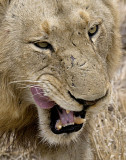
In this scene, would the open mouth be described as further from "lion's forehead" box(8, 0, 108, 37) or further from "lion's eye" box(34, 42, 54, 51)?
"lion's forehead" box(8, 0, 108, 37)

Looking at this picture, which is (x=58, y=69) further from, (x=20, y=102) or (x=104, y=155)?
(x=104, y=155)

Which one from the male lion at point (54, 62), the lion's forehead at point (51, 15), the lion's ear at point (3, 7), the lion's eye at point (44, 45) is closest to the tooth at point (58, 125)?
the male lion at point (54, 62)

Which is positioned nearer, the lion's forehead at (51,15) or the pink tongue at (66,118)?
the lion's forehead at (51,15)

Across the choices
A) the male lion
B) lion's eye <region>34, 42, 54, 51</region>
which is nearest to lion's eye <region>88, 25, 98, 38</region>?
the male lion

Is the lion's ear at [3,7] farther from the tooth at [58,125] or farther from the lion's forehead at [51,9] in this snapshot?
the tooth at [58,125]

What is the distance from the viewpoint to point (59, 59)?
2.93 metres

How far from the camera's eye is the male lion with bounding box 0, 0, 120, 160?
112 inches

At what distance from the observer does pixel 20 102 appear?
3385mm

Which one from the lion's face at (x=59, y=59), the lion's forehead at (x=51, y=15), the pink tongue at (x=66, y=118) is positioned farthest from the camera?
the pink tongue at (x=66, y=118)

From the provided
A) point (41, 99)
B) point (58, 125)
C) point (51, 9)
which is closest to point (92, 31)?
point (51, 9)

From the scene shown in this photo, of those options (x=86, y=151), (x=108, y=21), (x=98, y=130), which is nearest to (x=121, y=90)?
(x=98, y=130)

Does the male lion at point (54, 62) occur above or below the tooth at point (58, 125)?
above

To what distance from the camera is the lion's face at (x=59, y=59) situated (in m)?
2.82

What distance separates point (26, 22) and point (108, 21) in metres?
0.78
